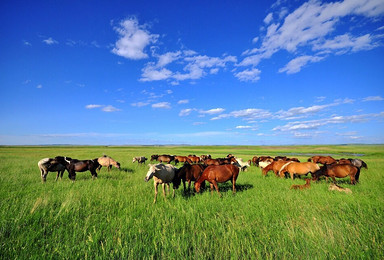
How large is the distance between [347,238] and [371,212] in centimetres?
254

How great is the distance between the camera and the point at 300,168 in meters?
11.9

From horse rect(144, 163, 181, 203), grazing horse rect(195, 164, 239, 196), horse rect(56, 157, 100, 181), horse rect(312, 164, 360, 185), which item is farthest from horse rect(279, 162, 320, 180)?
horse rect(56, 157, 100, 181)

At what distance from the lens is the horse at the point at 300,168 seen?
11.3 m

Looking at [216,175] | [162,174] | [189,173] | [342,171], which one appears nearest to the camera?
[162,174]

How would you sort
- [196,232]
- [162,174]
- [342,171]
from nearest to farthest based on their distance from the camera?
1. [196,232]
2. [162,174]
3. [342,171]

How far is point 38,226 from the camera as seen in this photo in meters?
4.27

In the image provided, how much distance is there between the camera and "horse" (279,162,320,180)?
11.3 m

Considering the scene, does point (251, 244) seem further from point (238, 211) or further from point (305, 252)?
point (238, 211)

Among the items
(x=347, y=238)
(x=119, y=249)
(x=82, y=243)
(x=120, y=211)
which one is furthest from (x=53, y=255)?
(x=347, y=238)

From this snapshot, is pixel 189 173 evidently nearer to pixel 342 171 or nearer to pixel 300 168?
pixel 300 168

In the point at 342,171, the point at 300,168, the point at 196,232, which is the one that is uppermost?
the point at 342,171

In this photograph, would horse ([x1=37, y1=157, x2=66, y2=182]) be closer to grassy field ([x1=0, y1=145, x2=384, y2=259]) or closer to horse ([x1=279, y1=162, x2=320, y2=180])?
grassy field ([x1=0, y1=145, x2=384, y2=259])

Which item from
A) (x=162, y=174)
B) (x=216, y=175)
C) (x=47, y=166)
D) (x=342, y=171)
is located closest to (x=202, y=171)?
(x=216, y=175)

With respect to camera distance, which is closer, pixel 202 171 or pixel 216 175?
→ pixel 216 175
